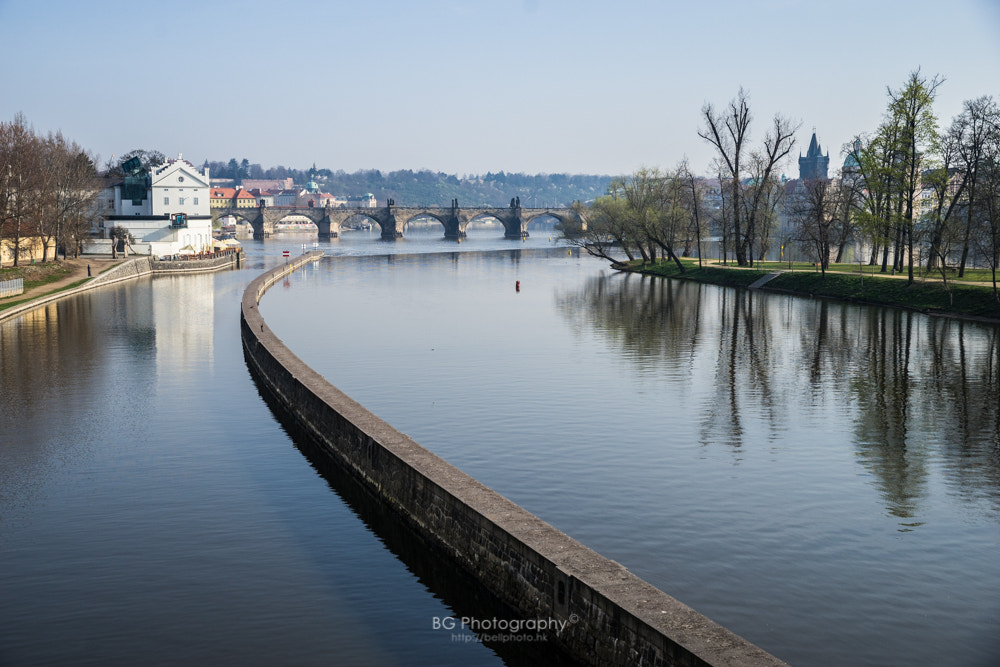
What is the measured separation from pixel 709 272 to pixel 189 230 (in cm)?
6963

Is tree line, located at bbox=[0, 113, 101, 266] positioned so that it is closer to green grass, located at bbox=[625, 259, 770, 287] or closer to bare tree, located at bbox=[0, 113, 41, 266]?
bare tree, located at bbox=[0, 113, 41, 266]

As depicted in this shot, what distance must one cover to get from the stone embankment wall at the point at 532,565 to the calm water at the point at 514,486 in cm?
100

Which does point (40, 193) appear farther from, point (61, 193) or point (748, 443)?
point (748, 443)

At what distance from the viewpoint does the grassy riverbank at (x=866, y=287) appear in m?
63.0

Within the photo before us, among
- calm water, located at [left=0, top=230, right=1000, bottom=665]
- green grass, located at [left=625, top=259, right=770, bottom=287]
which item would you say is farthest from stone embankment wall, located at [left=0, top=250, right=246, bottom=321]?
green grass, located at [left=625, top=259, right=770, bottom=287]

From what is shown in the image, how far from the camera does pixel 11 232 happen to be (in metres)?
86.0

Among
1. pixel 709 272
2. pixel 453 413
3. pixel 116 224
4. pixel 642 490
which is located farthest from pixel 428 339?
pixel 116 224

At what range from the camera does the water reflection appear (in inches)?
1147

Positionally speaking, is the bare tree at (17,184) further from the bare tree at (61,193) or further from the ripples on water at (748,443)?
the ripples on water at (748,443)

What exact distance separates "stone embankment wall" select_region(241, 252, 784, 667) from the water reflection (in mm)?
10669

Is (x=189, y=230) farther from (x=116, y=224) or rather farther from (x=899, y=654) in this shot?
(x=899, y=654)

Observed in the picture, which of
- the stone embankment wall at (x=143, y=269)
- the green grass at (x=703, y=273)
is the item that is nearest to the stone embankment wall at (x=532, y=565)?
the stone embankment wall at (x=143, y=269)

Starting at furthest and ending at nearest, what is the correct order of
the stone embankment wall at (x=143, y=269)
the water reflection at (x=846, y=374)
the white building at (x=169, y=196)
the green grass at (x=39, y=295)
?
the white building at (x=169, y=196) < the stone embankment wall at (x=143, y=269) < the green grass at (x=39, y=295) < the water reflection at (x=846, y=374)

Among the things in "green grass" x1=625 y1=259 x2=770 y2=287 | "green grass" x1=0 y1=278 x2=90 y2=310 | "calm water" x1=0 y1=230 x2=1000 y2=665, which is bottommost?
"calm water" x1=0 y1=230 x2=1000 y2=665
